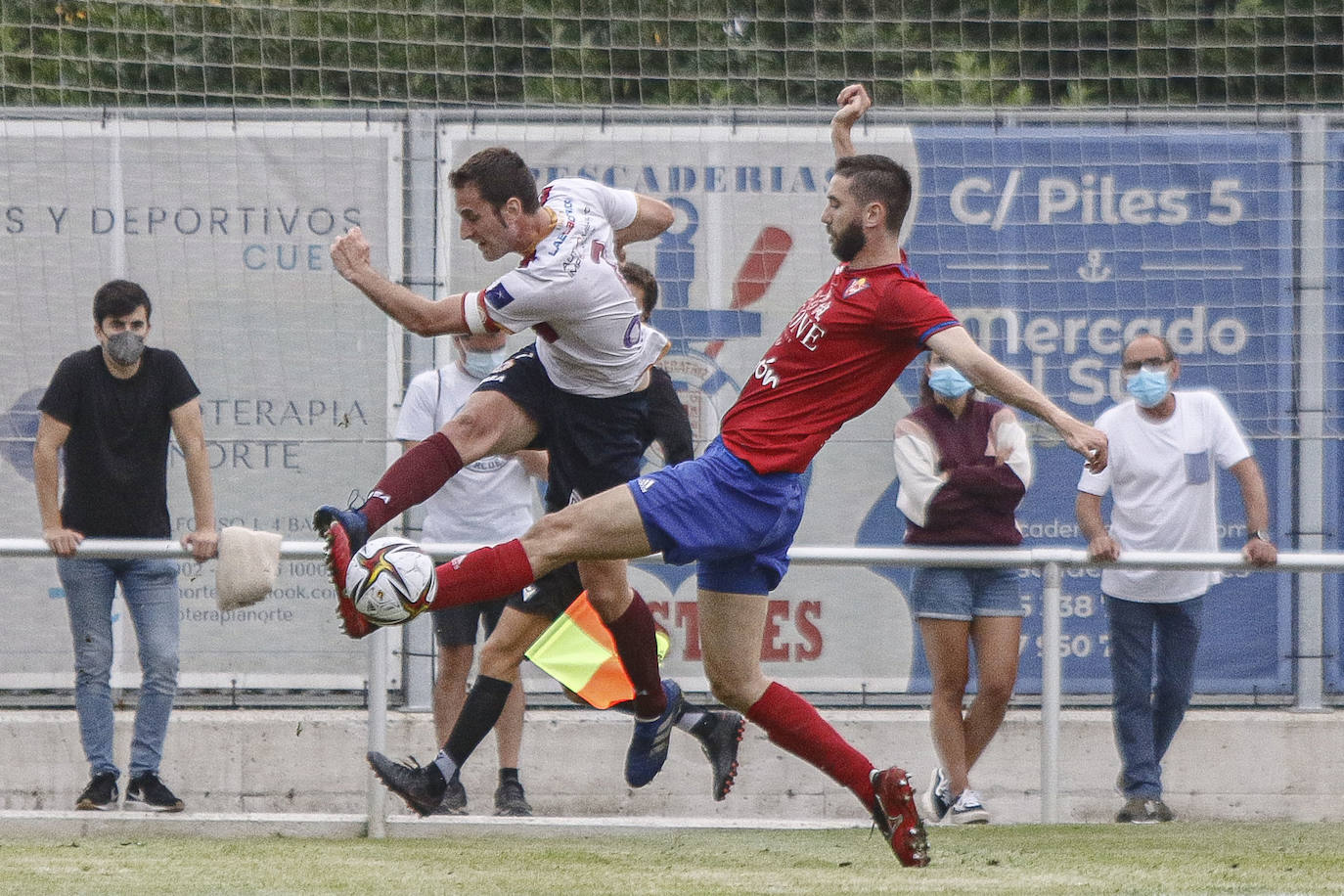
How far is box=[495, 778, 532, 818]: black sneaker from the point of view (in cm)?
675

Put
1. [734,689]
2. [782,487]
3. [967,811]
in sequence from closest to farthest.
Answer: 1. [782,487]
2. [734,689]
3. [967,811]

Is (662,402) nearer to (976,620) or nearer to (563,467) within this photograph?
(563,467)

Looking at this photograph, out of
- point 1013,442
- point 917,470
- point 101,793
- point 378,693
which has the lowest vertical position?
point 101,793

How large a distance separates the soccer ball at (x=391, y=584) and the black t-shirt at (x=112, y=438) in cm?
230

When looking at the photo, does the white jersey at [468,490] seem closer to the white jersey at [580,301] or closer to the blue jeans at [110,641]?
the blue jeans at [110,641]

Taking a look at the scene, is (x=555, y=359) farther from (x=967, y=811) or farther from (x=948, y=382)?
(x=967, y=811)

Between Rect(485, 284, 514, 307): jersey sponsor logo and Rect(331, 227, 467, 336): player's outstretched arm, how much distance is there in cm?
9

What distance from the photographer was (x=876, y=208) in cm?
499

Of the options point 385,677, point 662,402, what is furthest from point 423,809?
point 662,402

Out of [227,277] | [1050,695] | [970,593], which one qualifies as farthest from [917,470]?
[227,277]

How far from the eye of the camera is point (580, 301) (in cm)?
538

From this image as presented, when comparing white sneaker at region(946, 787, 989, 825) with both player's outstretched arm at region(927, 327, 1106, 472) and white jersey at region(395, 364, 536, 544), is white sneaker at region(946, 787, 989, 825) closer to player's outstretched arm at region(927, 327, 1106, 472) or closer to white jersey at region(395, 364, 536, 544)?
white jersey at region(395, 364, 536, 544)

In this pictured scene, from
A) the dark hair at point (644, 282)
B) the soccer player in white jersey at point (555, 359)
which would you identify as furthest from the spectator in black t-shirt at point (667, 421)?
the dark hair at point (644, 282)

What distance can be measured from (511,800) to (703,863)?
1381mm
